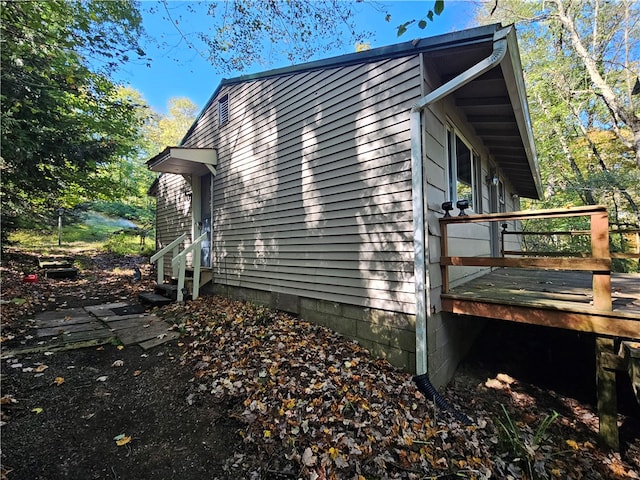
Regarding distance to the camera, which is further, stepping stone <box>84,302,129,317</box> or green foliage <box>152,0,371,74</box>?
stepping stone <box>84,302,129,317</box>

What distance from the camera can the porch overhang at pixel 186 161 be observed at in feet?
20.4

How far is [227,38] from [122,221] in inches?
794

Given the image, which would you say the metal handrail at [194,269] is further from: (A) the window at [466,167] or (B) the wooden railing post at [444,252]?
(A) the window at [466,167]

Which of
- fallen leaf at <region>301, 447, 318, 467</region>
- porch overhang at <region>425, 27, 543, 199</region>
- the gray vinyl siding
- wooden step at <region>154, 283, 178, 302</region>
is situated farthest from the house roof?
wooden step at <region>154, 283, 178, 302</region>

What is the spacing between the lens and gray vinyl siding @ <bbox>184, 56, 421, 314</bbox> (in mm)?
3619

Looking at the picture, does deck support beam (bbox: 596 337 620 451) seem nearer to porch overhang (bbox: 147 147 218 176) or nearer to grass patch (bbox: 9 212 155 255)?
porch overhang (bbox: 147 147 218 176)

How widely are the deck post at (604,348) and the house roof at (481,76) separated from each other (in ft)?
6.58

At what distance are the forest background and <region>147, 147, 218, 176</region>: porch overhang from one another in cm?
181

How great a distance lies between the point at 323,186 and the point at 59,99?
6.77 metres

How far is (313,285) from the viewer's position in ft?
15.2

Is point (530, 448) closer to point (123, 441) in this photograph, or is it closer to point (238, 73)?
point (123, 441)

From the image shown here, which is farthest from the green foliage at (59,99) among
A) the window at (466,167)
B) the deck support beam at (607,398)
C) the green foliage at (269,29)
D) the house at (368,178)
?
the deck support beam at (607,398)

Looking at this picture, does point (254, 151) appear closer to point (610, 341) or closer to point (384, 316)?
point (384, 316)

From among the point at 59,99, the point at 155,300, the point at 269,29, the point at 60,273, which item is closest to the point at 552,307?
the point at 269,29
